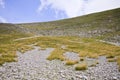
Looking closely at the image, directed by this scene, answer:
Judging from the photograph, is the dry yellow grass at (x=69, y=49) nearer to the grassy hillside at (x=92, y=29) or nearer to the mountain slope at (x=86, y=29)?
the mountain slope at (x=86, y=29)

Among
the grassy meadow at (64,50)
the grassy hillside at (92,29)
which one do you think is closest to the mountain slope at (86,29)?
the grassy hillside at (92,29)

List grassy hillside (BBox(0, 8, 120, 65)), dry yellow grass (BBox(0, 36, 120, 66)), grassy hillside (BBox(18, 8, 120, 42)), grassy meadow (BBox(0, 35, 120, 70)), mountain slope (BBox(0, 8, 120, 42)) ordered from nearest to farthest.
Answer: grassy meadow (BBox(0, 35, 120, 70)) < dry yellow grass (BBox(0, 36, 120, 66)) < grassy hillside (BBox(0, 8, 120, 65)) < mountain slope (BBox(0, 8, 120, 42)) < grassy hillside (BBox(18, 8, 120, 42))

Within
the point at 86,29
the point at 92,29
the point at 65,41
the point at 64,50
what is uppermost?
the point at 86,29

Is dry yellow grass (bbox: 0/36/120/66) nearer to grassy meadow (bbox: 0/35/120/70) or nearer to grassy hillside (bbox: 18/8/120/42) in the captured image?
grassy meadow (bbox: 0/35/120/70)

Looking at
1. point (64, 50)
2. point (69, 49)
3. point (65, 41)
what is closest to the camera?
point (64, 50)

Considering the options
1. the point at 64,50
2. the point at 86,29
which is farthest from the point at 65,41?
the point at 86,29

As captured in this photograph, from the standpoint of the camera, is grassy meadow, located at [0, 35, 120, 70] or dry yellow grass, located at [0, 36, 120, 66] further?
dry yellow grass, located at [0, 36, 120, 66]

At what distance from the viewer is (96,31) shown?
102m

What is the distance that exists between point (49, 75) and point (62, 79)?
173cm

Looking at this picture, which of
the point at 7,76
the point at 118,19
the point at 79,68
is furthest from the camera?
the point at 118,19

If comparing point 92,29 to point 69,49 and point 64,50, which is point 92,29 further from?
point 64,50

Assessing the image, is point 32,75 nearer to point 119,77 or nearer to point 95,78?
point 95,78

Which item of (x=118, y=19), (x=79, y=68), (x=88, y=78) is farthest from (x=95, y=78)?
(x=118, y=19)

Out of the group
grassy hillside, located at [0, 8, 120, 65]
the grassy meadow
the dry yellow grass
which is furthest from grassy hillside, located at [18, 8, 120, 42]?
the grassy meadow
